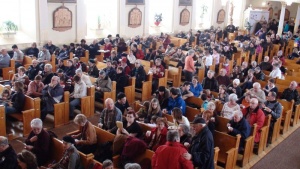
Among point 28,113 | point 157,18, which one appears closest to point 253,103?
point 28,113

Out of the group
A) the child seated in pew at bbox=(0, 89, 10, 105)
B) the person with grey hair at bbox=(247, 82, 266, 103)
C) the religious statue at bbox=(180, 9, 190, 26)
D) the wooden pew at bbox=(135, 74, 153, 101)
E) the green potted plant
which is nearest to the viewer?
the child seated in pew at bbox=(0, 89, 10, 105)

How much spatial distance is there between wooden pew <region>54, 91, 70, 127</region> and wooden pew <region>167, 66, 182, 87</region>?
3.72 metres

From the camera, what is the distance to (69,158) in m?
4.66

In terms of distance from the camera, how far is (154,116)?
6.04 m

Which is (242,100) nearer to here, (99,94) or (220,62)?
(99,94)

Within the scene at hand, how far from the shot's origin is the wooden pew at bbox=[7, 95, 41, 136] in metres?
6.93

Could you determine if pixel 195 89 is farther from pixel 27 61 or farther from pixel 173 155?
pixel 27 61

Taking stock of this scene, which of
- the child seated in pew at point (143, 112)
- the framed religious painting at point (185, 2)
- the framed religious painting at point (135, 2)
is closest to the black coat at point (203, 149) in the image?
the child seated in pew at point (143, 112)

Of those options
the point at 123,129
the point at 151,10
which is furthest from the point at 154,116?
the point at 151,10

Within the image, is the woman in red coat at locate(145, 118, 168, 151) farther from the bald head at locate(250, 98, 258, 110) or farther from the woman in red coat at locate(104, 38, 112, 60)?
the woman in red coat at locate(104, 38, 112, 60)

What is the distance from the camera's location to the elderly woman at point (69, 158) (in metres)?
4.63

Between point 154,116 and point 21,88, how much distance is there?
114 inches

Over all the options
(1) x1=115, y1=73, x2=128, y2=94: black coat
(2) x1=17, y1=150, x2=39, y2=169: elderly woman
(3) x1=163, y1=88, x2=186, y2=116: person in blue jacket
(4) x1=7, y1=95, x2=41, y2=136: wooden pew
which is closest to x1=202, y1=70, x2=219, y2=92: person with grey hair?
(3) x1=163, y1=88, x2=186, y2=116: person in blue jacket

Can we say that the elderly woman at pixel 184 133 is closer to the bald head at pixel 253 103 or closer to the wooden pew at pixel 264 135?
the bald head at pixel 253 103
